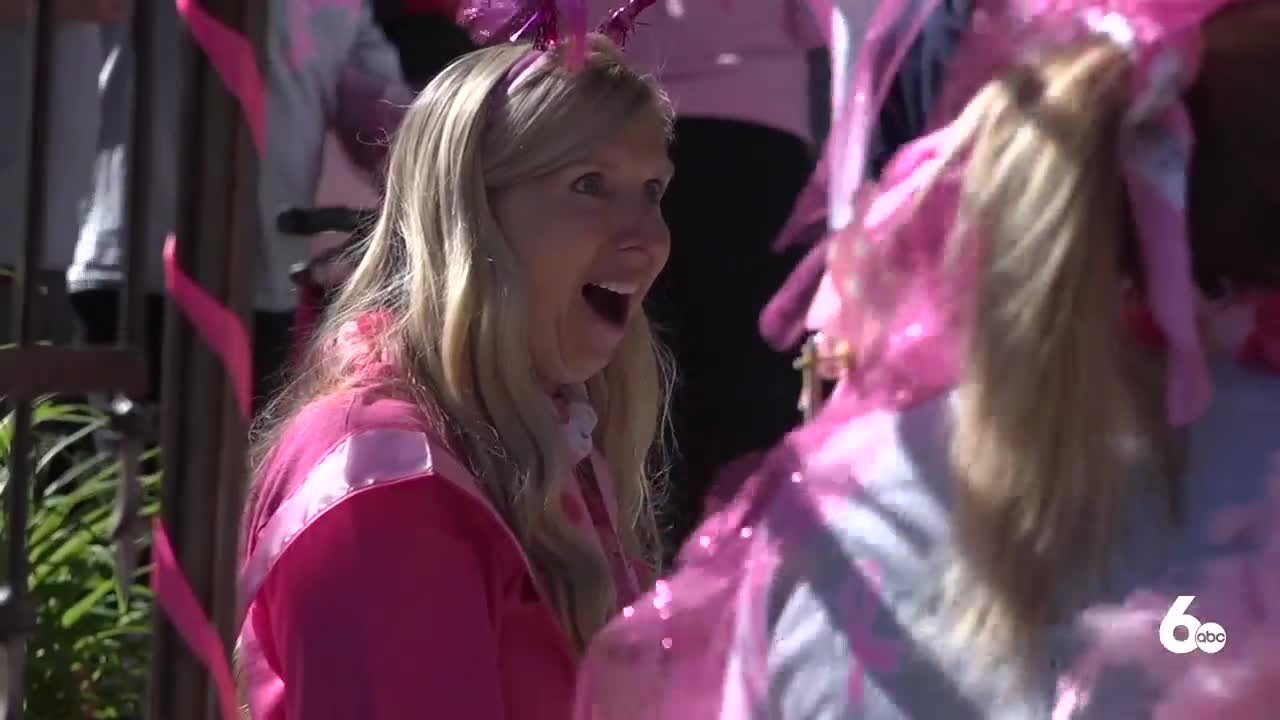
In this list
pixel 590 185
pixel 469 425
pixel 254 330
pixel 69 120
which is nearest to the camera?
pixel 469 425

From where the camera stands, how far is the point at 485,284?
201cm

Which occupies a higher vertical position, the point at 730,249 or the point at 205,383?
the point at 205,383

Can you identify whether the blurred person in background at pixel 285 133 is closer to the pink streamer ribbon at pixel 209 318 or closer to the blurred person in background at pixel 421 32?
the blurred person in background at pixel 421 32

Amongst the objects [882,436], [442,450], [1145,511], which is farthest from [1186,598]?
[442,450]

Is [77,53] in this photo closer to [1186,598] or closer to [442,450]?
[442,450]

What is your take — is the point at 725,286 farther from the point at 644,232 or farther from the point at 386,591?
the point at 386,591

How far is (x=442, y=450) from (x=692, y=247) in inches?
51.1

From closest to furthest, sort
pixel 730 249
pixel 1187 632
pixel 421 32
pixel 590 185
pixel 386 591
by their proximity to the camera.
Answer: pixel 1187 632 < pixel 386 591 < pixel 590 185 < pixel 730 249 < pixel 421 32

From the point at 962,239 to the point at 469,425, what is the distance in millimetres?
833

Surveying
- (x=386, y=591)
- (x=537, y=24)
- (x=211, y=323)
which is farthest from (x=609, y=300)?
(x=211, y=323)

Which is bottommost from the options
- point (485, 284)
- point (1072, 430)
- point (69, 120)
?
point (69, 120)

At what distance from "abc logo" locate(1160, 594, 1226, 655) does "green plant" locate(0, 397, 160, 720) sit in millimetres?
1710

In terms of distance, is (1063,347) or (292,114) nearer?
(1063,347)

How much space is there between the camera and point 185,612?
1315 mm
